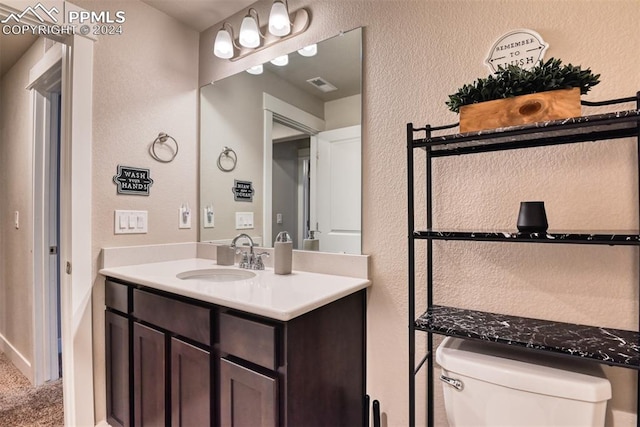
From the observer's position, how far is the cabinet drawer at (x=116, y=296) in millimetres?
1569

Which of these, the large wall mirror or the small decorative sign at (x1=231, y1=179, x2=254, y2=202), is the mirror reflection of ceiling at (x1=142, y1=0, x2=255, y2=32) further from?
the small decorative sign at (x1=231, y1=179, x2=254, y2=202)

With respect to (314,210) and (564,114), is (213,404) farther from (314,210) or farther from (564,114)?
(564,114)

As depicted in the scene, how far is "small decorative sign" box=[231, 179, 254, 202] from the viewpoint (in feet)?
6.47

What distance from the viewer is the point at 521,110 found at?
947 millimetres

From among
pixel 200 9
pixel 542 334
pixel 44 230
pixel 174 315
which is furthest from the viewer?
pixel 44 230

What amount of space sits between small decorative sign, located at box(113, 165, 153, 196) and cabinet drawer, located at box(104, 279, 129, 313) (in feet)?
1.65

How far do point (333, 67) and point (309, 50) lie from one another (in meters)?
0.19

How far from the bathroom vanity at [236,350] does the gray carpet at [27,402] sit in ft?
1.76

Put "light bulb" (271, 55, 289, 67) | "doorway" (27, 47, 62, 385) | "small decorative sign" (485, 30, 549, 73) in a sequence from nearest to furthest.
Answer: "small decorative sign" (485, 30, 549, 73)
"light bulb" (271, 55, 289, 67)
"doorway" (27, 47, 62, 385)

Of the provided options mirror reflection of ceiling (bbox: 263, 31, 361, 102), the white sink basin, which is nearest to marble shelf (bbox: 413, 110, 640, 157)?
mirror reflection of ceiling (bbox: 263, 31, 361, 102)

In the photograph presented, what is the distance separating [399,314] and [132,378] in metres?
1.28

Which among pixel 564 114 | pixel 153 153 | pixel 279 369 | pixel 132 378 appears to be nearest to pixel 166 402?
pixel 132 378

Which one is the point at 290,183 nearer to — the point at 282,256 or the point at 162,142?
the point at 282,256

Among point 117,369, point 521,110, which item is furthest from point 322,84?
point 117,369
